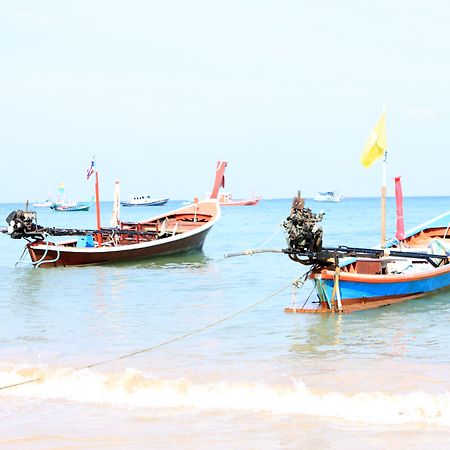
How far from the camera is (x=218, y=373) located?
1030 centimetres

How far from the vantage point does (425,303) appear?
52.7 feet

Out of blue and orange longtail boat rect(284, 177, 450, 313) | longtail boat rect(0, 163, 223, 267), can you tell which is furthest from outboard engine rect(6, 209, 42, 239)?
blue and orange longtail boat rect(284, 177, 450, 313)

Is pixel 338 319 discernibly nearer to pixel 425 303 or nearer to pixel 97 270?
pixel 425 303

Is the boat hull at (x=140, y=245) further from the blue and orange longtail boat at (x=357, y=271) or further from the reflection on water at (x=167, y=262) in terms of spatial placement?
the blue and orange longtail boat at (x=357, y=271)

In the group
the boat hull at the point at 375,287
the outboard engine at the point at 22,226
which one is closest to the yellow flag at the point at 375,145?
the boat hull at the point at 375,287

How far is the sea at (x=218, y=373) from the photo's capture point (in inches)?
299

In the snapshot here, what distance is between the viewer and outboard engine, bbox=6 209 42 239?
2458 cm

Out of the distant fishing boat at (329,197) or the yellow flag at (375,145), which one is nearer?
the yellow flag at (375,145)

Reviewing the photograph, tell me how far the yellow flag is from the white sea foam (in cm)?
838

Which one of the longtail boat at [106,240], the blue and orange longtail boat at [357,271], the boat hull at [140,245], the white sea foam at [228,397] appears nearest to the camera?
the white sea foam at [228,397]

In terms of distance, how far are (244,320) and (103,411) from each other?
665cm

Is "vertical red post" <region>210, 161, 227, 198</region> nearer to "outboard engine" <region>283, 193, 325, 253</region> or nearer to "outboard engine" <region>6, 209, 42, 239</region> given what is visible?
"outboard engine" <region>6, 209, 42, 239</region>

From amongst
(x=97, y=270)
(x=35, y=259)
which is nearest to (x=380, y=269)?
(x=97, y=270)

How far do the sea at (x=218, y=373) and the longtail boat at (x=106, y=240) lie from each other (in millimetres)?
6269
